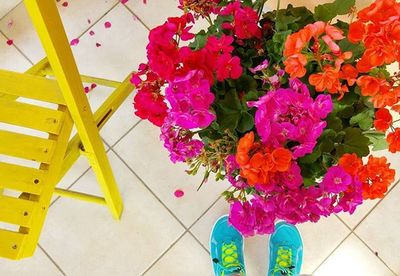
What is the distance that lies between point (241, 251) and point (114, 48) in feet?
2.64

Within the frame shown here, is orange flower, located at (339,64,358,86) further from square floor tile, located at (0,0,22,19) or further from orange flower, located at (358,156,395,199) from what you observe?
square floor tile, located at (0,0,22,19)

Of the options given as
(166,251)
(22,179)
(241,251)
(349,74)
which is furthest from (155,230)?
(349,74)

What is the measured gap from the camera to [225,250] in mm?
1532

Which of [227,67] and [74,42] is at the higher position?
[74,42]

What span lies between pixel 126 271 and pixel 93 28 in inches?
32.8

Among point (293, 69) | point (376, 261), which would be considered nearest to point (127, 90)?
point (293, 69)

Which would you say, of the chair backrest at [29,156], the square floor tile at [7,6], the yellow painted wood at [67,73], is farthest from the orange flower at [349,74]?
the square floor tile at [7,6]

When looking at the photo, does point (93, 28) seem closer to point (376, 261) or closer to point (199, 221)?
point (199, 221)

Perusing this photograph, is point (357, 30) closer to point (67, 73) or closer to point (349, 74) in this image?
point (349, 74)

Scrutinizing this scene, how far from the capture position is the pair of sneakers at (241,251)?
Result: 1.51m

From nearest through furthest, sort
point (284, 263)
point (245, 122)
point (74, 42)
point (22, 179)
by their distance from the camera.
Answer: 1. point (245, 122)
2. point (22, 179)
3. point (284, 263)
4. point (74, 42)

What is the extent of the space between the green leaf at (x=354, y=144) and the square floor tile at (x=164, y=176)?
750 mm

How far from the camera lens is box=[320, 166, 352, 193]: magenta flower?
30.8 inches

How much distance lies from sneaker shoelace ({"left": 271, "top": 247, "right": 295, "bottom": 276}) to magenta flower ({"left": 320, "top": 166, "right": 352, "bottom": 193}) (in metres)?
0.77
